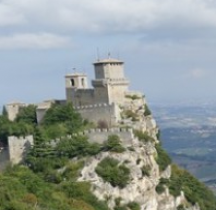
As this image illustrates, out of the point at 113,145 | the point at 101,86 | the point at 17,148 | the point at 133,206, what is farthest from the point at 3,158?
the point at 133,206

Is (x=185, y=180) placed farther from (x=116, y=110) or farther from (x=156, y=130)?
(x=116, y=110)

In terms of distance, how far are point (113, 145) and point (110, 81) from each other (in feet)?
27.5

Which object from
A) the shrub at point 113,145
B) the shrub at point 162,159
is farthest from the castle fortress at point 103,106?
the shrub at point 162,159

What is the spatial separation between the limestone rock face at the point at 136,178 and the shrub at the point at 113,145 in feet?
1.04

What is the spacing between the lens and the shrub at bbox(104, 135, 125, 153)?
50.5m

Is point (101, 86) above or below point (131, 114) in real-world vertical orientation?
above

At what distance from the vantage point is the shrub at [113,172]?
49344 mm

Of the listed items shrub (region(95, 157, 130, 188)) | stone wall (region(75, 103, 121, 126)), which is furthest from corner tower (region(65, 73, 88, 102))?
shrub (region(95, 157, 130, 188))

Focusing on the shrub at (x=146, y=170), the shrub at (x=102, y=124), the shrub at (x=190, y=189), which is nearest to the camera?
the shrub at (x=146, y=170)

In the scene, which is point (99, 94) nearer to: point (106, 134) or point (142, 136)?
point (142, 136)

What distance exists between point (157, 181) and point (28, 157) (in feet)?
34.3

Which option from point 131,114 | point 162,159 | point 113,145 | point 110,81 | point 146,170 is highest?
point 110,81

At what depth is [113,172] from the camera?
49.7 metres

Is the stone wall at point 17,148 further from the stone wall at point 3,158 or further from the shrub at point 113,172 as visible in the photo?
the shrub at point 113,172
